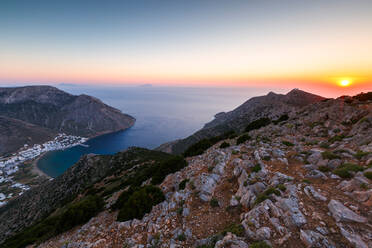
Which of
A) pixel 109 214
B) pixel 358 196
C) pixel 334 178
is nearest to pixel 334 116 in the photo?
pixel 334 178

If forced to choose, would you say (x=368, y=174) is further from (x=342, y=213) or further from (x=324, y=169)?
(x=342, y=213)

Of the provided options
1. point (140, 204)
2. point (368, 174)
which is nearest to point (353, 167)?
point (368, 174)

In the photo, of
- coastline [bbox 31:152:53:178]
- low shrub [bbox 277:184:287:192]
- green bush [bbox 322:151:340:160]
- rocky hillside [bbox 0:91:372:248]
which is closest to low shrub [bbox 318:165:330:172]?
rocky hillside [bbox 0:91:372:248]

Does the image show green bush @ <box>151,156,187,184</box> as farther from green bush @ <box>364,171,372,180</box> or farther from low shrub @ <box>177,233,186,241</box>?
green bush @ <box>364,171,372,180</box>

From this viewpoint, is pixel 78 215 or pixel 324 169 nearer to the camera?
pixel 324 169

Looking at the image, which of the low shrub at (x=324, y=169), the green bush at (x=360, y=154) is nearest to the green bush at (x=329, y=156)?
the green bush at (x=360, y=154)

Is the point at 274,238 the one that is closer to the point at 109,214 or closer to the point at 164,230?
the point at 164,230

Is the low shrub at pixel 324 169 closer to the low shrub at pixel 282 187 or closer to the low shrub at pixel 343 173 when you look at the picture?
the low shrub at pixel 343 173

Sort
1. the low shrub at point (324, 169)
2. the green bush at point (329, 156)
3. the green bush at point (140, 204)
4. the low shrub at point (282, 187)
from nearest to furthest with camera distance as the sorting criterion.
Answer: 1. the low shrub at point (282, 187)
2. the low shrub at point (324, 169)
3. the green bush at point (329, 156)
4. the green bush at point (140, 204)
